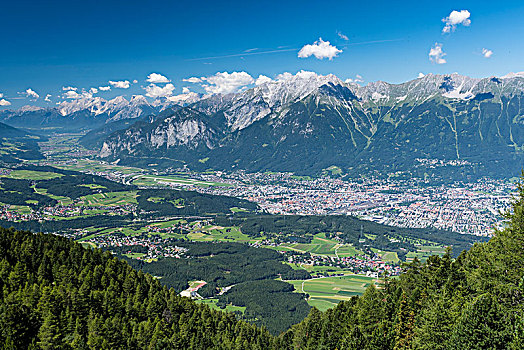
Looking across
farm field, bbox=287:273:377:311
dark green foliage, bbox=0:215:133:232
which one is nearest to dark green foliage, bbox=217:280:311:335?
farm field, bbox=287:273:377:311

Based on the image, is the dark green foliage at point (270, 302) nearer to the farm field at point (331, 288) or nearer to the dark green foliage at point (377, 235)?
the farm field at point (331, 288)

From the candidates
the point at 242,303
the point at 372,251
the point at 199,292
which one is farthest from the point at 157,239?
the point at 372,251

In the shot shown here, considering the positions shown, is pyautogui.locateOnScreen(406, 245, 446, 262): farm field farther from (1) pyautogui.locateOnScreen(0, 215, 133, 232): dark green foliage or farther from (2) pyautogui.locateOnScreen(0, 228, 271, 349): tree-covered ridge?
(1) pyautogui.locateOnScreen(0, 215, 133, 232): dark green foliage

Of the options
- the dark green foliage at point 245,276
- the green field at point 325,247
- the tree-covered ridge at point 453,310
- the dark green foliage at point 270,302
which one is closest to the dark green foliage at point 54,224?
the dark green foliage at point 245,276

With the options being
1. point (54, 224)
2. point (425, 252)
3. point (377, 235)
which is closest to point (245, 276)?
point (425, 252)

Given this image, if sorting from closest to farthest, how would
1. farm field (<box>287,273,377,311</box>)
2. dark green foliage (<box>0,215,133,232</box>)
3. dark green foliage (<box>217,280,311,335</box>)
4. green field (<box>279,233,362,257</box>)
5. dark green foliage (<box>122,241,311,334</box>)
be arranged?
dark green foliage (<box>217,280,311,335</box>) < dark green foliage (<box>122,241,311,334</box>) < farm field (<box>287,273,377,311</box>) < green field (<box>279,233,362,257</box>) < dark green foliage (<box>0,215,133,232</box>)

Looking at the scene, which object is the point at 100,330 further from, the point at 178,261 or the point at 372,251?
the point at 372,251
